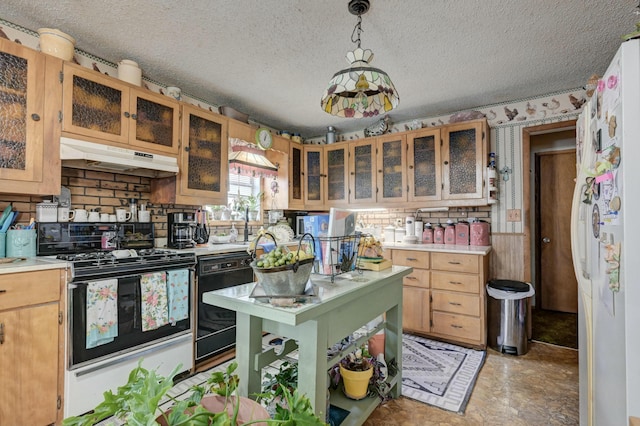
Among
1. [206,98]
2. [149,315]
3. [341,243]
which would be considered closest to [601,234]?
[341,243]

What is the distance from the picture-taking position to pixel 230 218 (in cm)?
365

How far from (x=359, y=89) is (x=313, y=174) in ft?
9.41

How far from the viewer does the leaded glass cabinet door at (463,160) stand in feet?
10.9

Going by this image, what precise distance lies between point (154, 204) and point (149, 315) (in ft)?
3.84

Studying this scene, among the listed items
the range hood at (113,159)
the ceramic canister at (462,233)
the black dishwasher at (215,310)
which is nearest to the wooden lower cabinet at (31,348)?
the range hood at (113,159)

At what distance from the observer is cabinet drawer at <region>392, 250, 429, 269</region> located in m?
3.31

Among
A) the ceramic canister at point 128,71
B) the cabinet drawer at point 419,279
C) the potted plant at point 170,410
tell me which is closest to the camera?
the potted plant at point 170,410

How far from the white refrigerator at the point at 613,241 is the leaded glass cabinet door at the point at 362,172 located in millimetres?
2576

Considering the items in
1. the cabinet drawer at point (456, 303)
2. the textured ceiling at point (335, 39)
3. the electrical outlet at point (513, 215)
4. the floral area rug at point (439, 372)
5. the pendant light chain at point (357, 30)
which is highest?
the textured ceiling at point (335, 39)

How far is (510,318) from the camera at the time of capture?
293cm

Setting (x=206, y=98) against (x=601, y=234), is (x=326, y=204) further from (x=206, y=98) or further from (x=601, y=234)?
(x=601, y=234)

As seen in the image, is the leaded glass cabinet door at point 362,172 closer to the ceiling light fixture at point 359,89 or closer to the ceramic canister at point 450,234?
the ceramic canister at point 450,234

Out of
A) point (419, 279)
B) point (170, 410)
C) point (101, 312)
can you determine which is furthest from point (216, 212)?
point (170, 410)

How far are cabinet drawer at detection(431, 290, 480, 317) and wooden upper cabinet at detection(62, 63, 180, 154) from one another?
A: 2.88m
